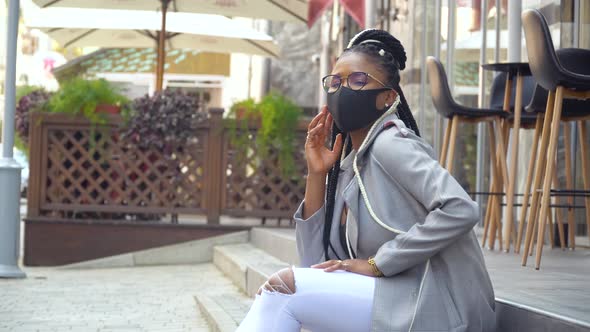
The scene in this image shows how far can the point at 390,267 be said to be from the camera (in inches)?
101

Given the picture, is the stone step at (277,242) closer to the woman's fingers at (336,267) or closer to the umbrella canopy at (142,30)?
the umbrella canopy at (142,30)

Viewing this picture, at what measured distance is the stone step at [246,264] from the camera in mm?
6391

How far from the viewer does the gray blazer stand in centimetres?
252

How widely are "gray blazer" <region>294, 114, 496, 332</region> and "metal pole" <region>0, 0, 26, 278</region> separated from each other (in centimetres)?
569

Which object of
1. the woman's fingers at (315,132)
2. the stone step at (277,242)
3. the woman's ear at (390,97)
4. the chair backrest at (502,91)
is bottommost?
the stone step at (277,242)

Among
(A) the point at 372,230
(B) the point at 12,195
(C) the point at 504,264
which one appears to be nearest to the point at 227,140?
(B) the point at 12,195

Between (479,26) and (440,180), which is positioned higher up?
(479,26)

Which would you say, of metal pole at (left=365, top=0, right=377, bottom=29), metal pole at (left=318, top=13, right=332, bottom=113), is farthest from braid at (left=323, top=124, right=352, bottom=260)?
metal pole at (left=318, top=13, right=332, bottom=113)

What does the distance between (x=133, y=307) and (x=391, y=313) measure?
165 inches

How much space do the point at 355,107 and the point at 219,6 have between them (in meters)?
8.55

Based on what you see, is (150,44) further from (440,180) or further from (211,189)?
(440,180)

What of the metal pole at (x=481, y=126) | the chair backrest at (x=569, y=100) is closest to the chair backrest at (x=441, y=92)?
the chair backrest at (x=569, y=100)

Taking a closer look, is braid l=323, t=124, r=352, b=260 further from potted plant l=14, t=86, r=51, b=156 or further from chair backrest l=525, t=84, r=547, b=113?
potted plant l=14, t=86, r=51, b=156

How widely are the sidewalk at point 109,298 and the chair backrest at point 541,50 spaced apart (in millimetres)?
2406
